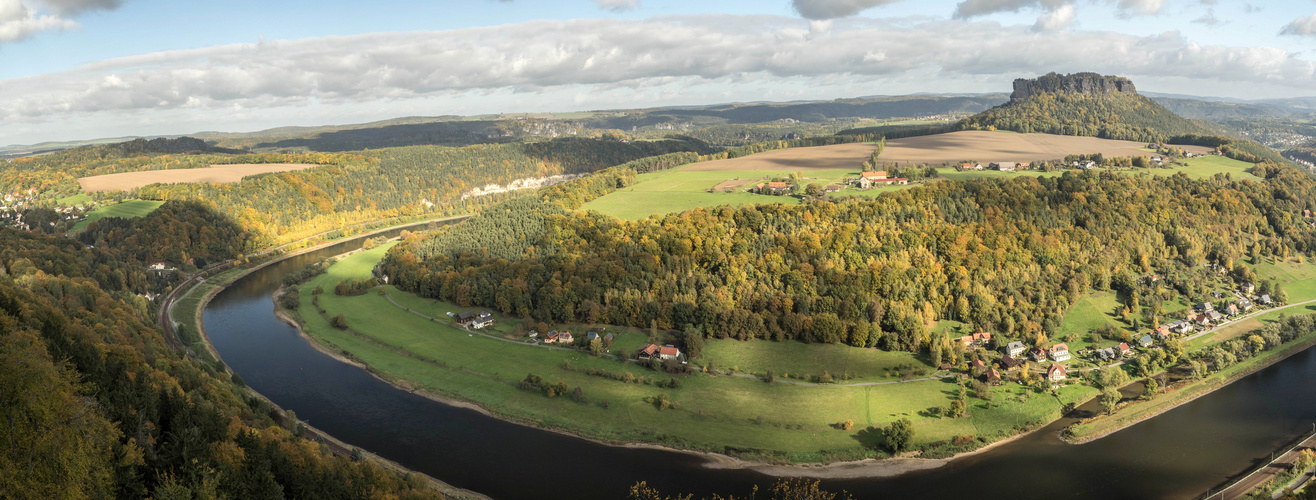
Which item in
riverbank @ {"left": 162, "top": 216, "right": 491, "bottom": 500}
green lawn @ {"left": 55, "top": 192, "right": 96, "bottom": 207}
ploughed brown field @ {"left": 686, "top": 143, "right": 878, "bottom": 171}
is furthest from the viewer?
green lawn @ {"left": 55, "top": 192, "right": 96, "bottom": 207}

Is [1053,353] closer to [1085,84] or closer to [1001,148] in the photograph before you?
[1001,148]

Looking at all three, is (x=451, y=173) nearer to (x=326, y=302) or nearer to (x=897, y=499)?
(x=326, y=302)

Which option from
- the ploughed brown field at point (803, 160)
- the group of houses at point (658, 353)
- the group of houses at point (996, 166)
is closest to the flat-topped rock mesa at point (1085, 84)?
the ploughed brown field at point (803, 160)

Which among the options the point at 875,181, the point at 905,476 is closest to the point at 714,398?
the point at 905,476

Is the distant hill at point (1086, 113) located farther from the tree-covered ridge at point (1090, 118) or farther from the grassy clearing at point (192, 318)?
the grassy clearing at point (192, 318)

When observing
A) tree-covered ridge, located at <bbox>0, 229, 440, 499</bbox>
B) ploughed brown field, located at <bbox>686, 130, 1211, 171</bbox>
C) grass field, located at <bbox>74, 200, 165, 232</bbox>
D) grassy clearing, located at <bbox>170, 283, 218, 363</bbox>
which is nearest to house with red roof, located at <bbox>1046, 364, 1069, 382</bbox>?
tree-covered ridge, located at <bbox>0, 229, 440, 499</bbox>

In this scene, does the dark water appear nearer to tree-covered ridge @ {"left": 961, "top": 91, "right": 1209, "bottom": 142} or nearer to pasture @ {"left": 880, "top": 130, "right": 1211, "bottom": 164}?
pasture @ {"left": 880, "top": 130, "right": 1211, "bottom": 164}
